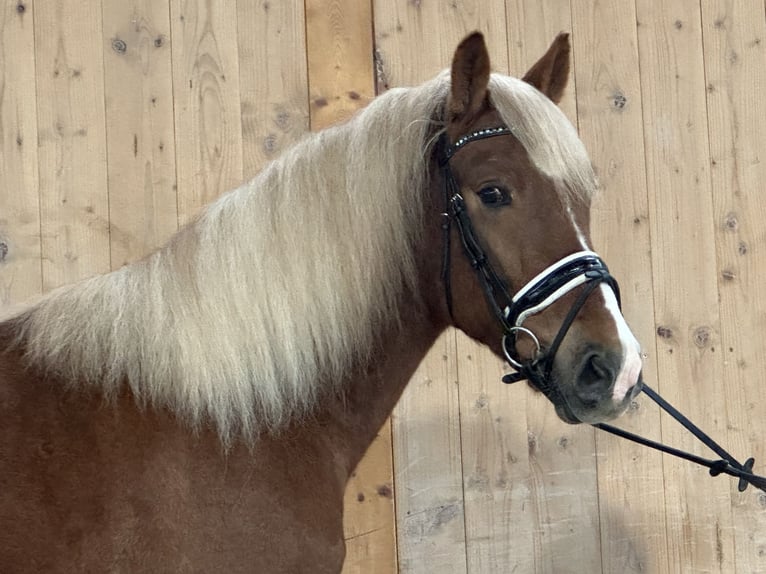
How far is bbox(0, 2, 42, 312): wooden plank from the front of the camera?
2412 millimetres

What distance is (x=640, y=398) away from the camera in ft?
9.11

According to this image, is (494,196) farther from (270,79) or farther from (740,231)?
(740,231)

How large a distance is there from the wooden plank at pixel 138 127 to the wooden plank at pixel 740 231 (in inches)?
76.7

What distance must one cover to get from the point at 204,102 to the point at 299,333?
1351 millimetres

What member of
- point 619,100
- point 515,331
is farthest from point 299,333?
point 619,100

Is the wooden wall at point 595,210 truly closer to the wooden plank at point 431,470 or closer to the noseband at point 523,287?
the wooden plank at point 431,470

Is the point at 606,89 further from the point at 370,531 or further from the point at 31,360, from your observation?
the point at 31,360

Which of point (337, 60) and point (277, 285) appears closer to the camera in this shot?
point (277, 285)

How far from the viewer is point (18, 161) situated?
2.43 metres

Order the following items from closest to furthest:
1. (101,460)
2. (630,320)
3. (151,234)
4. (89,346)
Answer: (101,460) < (89,346) < (151,234) < (630,320)

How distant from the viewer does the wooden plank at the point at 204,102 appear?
252cm

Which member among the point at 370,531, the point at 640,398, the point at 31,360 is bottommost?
the point at 370,531

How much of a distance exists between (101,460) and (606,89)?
7.24 ft

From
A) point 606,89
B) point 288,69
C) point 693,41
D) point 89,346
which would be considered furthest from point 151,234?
point 693,41
